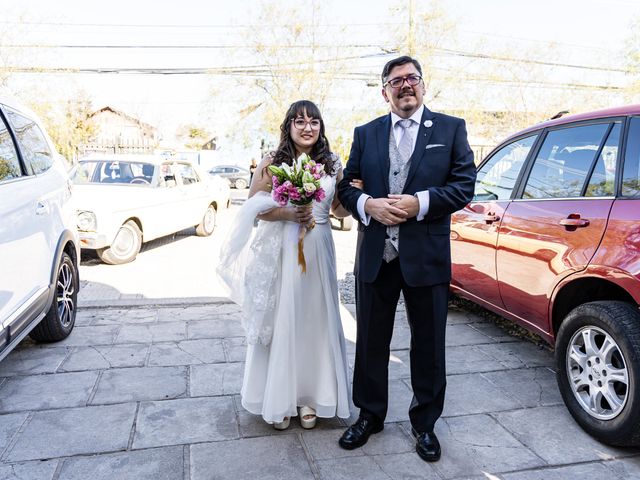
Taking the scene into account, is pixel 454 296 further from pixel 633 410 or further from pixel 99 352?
pixel 99 352

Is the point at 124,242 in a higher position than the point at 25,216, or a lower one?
lower

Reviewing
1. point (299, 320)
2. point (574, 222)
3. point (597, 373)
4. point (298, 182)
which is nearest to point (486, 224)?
point (574, 222)

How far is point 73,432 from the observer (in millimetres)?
3047

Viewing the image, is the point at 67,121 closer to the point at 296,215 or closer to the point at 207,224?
the point at 207,224

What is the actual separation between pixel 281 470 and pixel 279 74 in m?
16.8

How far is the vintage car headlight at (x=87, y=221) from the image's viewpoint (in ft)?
24.9

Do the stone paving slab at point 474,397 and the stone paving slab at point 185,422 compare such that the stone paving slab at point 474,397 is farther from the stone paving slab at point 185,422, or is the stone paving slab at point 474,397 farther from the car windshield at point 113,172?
the car windshield at point 113,172

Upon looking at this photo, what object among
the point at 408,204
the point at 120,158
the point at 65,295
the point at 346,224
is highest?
the point at 408,204

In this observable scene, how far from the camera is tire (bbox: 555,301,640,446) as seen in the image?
270cm

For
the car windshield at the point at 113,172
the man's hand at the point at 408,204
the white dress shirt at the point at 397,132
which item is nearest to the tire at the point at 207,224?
the car windshield at the point at 113,172

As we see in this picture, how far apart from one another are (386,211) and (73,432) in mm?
2245

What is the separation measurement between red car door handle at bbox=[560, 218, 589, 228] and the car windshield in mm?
7367

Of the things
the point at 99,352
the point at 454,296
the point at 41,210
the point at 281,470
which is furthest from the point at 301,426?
the point at 454,296

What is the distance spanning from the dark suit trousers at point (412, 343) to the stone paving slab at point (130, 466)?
1.09 metres
